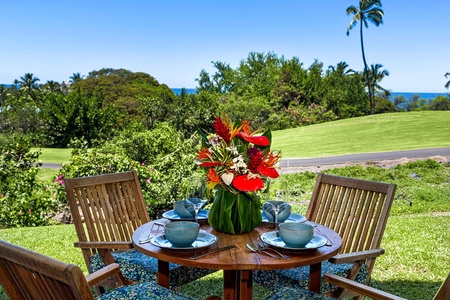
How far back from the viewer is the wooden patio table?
1548 millimetres

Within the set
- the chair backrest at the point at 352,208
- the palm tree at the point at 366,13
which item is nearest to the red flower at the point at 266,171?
the chair backrest at the point at 352,208

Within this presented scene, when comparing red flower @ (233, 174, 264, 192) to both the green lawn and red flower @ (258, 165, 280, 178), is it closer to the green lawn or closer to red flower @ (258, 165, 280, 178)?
red flower @ (258, 165, 280, 178)

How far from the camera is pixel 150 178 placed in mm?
4895

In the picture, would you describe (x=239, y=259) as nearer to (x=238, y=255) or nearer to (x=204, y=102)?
(x=238, y=255)

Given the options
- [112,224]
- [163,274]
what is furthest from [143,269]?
[112,224]

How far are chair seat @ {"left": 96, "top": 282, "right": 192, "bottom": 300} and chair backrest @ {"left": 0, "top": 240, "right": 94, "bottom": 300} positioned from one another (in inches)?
21.7

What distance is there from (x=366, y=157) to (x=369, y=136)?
3072mm

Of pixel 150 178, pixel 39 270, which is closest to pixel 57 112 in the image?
pixel 150 178

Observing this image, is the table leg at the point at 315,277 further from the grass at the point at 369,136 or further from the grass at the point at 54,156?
the grass at the point at 54,156

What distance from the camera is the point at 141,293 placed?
1799mm

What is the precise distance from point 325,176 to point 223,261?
4.01 feet

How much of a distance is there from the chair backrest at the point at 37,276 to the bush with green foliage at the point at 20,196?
3.75 m

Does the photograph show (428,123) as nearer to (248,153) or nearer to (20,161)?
(20,161)

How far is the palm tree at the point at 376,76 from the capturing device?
2406 centimetres
